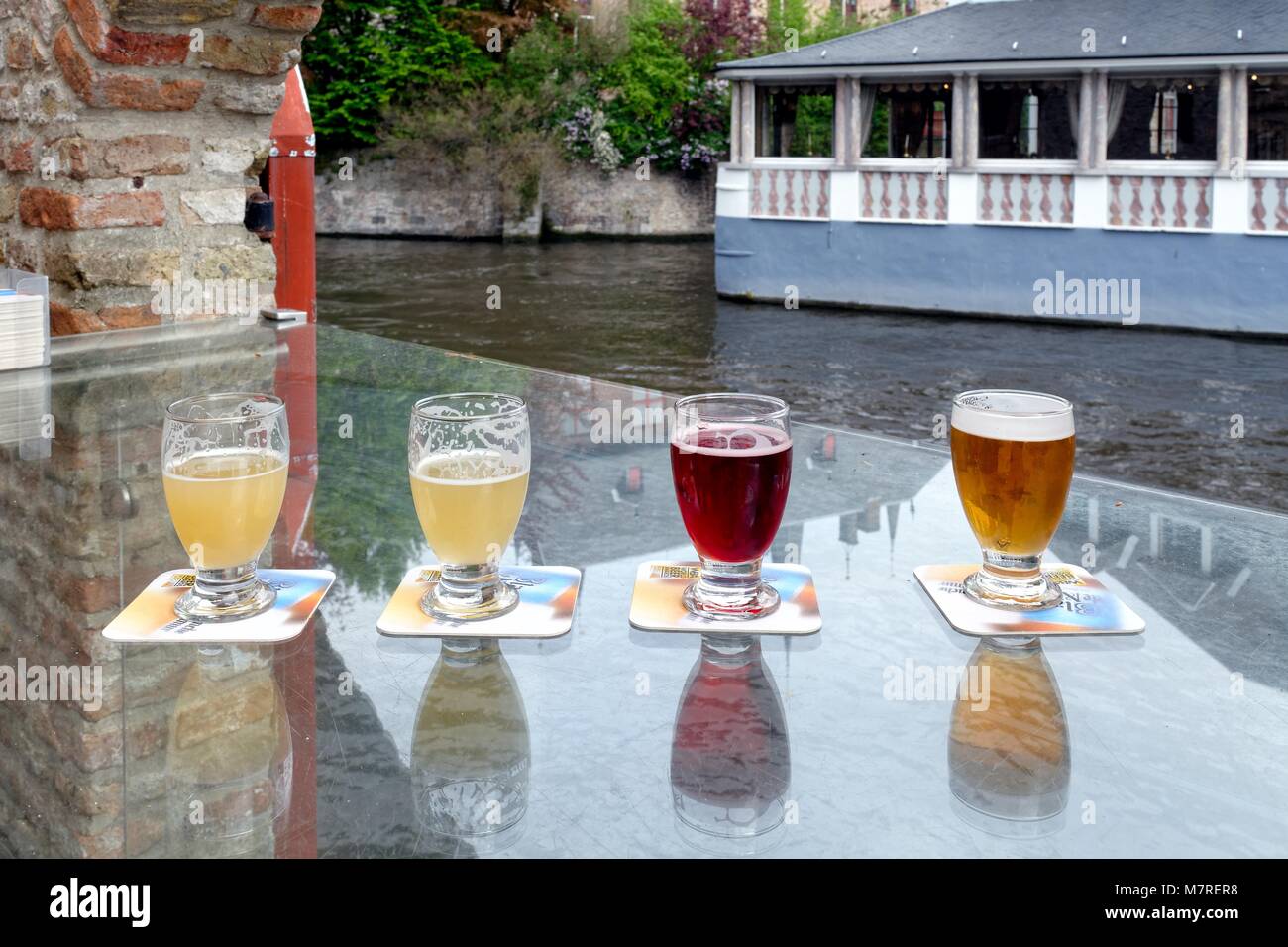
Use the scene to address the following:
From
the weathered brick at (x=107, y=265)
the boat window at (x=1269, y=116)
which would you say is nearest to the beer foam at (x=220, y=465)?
the weathered brick at (x=107, y=265)

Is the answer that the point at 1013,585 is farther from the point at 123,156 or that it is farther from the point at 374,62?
the point at 374,62

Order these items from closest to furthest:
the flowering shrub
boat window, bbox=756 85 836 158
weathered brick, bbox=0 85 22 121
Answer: weathered brick, bbox=0 85 22 121
boat window, bbox=756 85 836 158
the flowering shrub

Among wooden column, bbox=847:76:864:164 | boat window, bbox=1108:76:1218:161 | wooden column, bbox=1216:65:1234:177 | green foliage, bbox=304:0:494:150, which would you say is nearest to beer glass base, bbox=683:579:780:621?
wooden column, bbox=1216:65:1234:177

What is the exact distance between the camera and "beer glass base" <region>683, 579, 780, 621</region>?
44.8 inches

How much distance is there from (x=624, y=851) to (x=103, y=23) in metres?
2.78

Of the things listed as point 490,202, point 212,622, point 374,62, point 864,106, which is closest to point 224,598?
point 212,622

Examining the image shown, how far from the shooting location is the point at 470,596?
1168 mm

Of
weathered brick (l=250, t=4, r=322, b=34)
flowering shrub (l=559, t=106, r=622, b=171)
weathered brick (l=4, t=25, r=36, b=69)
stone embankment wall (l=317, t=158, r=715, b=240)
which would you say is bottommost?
weathered brick (l=4, t=25, r=36, b=69)

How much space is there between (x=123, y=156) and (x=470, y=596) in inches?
94.9

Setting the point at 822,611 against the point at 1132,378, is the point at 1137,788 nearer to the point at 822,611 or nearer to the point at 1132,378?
the point at 822,611

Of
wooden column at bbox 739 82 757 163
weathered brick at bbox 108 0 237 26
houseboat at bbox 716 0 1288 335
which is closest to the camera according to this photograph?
weathered brick at bbox 108 0 237 26

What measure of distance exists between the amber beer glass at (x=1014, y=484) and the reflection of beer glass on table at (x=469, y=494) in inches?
15.2

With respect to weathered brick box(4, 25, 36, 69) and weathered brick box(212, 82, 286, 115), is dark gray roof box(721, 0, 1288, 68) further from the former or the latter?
weathered brick box(4, 25, 36, 69)

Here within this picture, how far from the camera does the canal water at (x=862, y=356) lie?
10.3 metres
